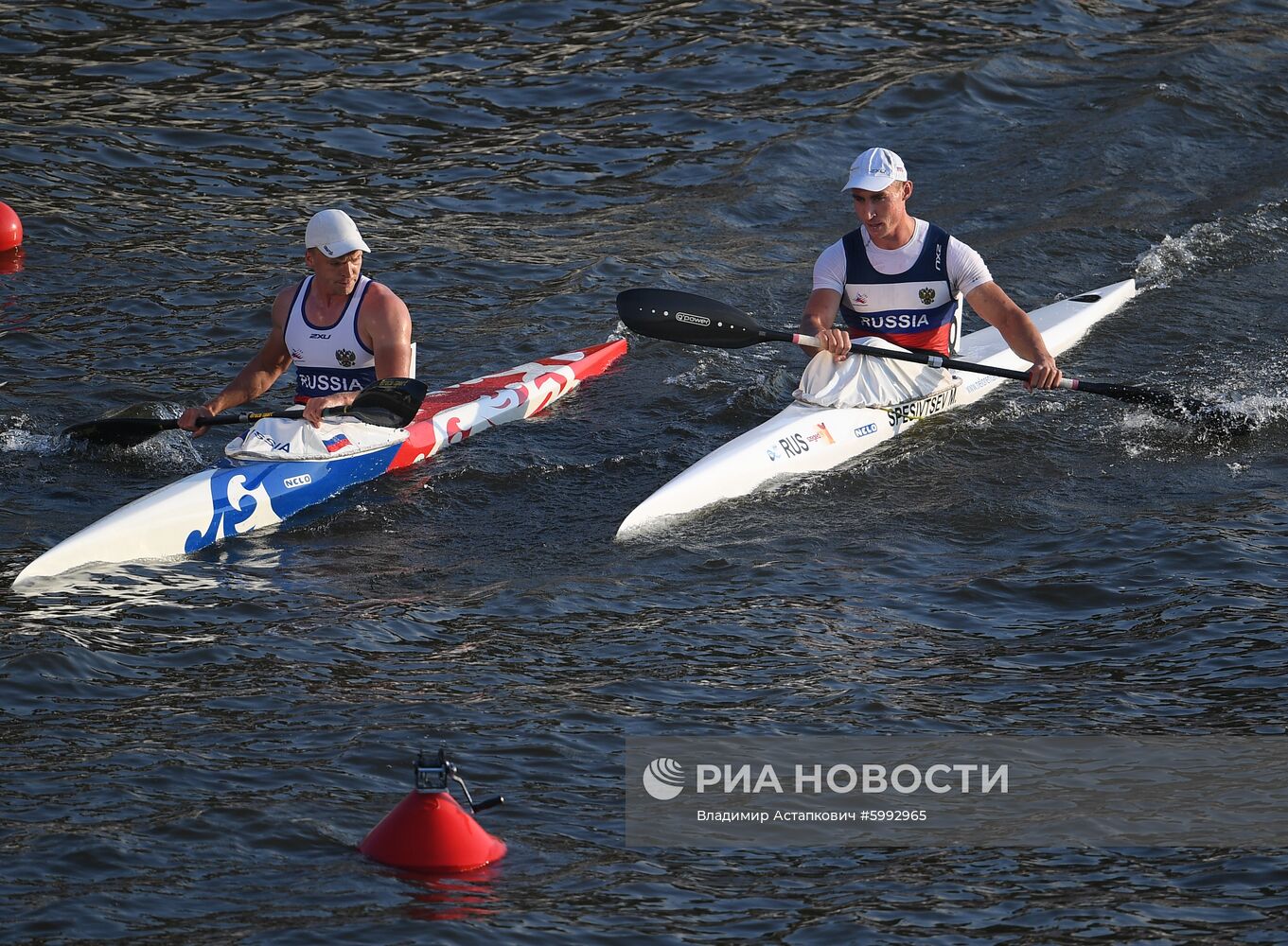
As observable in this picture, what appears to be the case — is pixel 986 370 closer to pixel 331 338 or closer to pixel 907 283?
pixel 907 283

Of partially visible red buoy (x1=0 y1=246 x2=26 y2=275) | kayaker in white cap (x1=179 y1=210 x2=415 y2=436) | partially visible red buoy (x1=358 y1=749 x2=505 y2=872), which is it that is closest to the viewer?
partially visible red buoy (x1=358 y1=749 x2=505 y2=872)

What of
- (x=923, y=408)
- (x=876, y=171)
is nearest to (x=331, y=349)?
(x=876, y=171)

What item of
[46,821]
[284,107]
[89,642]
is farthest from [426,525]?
[284,107]

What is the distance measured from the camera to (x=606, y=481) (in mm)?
8547

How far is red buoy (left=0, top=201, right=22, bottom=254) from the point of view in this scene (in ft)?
38.9

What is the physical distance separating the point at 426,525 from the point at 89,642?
1.98 meters

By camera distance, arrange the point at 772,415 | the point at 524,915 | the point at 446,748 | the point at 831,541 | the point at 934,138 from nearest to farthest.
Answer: the point at 524,915 < the point at 446,748 < the point at 831,541 < the point at 772,415 < the point at 934,138

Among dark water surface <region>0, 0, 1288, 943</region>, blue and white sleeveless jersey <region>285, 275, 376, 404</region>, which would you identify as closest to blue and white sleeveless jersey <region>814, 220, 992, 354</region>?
dark water surface <region>0, 0, 1288, 943</region>

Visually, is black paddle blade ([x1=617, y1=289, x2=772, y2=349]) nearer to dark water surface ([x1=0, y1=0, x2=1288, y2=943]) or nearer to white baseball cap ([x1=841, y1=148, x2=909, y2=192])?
dark water surface ([x1=0, y1=0, x2=1288, y2=943])

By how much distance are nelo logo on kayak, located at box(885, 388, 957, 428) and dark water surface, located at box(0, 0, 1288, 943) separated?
0.40 ft

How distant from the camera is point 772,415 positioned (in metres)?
9.50

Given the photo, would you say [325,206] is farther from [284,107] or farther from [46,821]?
[46,821]

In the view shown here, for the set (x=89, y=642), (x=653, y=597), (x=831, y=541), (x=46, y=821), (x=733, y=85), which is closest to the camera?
(x=46, y=821)

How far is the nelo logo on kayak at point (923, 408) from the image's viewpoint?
29.2ft
